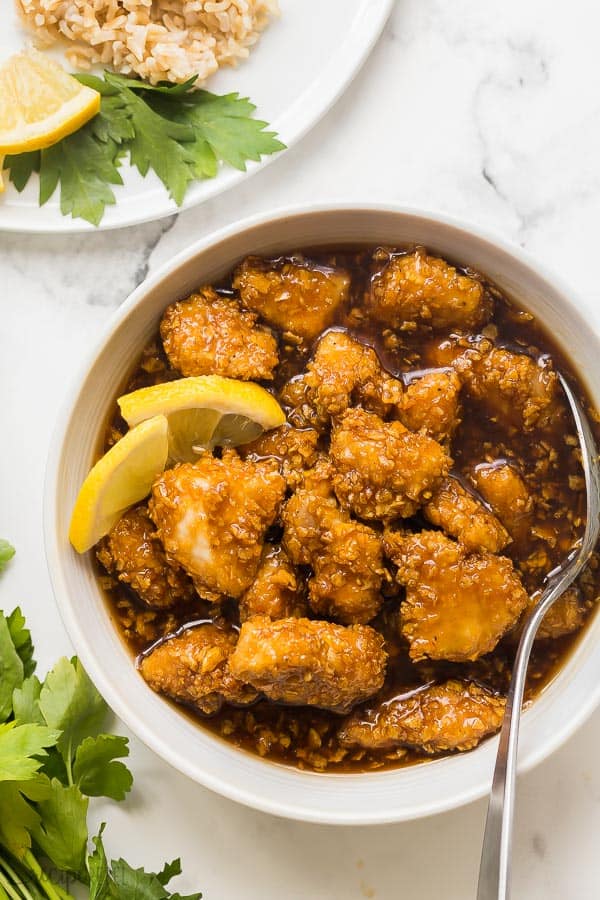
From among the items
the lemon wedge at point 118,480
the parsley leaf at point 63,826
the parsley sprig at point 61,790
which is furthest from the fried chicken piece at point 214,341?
the parsley leaf at point 63,826

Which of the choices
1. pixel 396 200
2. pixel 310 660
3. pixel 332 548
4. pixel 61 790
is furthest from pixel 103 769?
pixel 396 200

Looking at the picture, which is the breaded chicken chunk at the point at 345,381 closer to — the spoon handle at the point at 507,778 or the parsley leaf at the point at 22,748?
the spoon handle at the point at 507,778

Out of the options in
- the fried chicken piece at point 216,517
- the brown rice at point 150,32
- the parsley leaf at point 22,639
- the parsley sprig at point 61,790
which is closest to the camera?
the fried chicken piece at point 216,517

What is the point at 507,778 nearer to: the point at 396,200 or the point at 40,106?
the point at 396,200

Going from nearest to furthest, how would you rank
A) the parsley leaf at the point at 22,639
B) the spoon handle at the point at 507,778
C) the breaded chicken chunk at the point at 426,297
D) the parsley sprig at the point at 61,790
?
the spoon handle at the point at 507,778
the breaded chicken chunk at the point at 426,297
the parsley sprig at the point at 61,790
the parsley leaf at the point at 22,639

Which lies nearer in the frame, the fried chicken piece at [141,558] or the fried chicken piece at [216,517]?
the fried chicken piece at [216,517]

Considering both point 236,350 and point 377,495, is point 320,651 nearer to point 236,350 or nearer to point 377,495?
point 377,495

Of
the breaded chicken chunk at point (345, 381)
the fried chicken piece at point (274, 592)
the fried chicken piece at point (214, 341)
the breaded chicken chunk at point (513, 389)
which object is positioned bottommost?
the fried chicken piece at point (274, 592)
